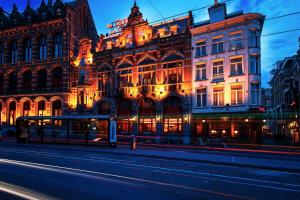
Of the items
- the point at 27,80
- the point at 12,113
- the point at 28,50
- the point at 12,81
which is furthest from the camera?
the point at 12,81

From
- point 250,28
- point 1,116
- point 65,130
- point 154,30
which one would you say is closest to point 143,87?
point 154,30

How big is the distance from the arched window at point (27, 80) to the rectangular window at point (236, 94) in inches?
1140

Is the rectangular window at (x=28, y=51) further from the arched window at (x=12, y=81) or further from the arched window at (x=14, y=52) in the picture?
the arched window at (x=12, y=81)

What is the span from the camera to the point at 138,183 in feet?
29.1

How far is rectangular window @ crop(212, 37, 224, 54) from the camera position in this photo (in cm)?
2797

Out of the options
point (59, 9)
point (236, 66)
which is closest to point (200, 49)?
point (236, 66)

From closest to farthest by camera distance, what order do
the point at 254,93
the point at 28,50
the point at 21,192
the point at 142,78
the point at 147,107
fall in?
the point at 21,192, the point at 254,93, the point at 147,107, the point at 142,78, the point at 28,50

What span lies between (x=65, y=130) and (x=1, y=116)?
70.1ft

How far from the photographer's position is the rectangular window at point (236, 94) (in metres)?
26.2

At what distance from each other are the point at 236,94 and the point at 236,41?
5.53m

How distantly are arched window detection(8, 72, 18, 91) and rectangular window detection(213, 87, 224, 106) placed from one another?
98.3 feet

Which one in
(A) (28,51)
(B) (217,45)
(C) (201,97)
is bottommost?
(C) (201,97)

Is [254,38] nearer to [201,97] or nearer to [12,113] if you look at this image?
[201,97]

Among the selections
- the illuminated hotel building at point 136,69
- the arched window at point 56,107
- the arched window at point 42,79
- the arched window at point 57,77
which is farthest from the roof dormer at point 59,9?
the arched window at point 56,107
